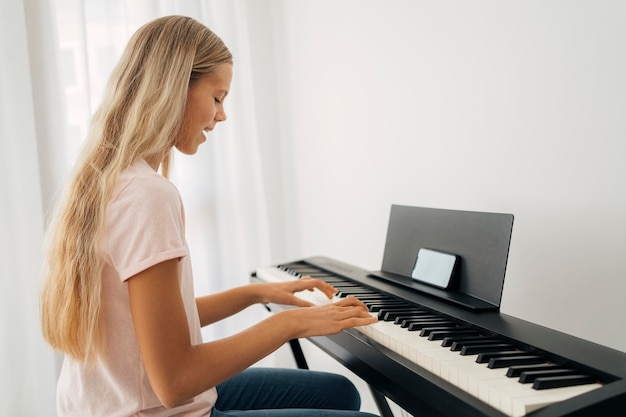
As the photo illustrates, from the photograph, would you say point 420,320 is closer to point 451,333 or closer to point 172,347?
point 451,333

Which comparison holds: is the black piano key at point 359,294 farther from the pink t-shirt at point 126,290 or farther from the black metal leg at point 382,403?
the pink t-shirt at point 126,290

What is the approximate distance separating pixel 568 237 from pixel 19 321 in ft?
7.21

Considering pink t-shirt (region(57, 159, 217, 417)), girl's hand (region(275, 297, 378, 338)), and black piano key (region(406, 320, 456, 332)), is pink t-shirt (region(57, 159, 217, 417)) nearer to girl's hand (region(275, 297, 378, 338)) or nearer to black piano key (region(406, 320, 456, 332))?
girl's hand (region(275, 297, 378, 338))

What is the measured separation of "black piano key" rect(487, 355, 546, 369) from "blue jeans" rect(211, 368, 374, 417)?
1.87ft

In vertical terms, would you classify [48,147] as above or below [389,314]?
above

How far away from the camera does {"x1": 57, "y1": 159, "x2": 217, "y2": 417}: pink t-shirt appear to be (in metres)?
1.07

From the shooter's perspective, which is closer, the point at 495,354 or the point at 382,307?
the point at 495,354

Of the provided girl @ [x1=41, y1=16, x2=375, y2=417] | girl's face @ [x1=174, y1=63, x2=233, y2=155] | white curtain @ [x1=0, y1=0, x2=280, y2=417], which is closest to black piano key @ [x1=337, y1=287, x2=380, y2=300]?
girl @ [x1=41, y1=16, x2=375, y2=417]

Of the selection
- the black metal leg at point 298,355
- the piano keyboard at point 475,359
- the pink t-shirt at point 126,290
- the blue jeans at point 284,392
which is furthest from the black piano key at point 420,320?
the black metal leg at point 298,355

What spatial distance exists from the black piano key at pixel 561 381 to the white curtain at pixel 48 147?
7.26 ft

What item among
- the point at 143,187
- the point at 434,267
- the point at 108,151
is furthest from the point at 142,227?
the point at 434,267

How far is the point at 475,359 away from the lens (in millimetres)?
1085

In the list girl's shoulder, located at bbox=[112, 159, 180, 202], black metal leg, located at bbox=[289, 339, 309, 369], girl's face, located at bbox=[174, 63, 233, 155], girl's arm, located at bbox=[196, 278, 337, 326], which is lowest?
black metal leg, located at bbox=[289, 339, 309, 369]

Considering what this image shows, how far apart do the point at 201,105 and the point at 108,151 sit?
0.76 ft
